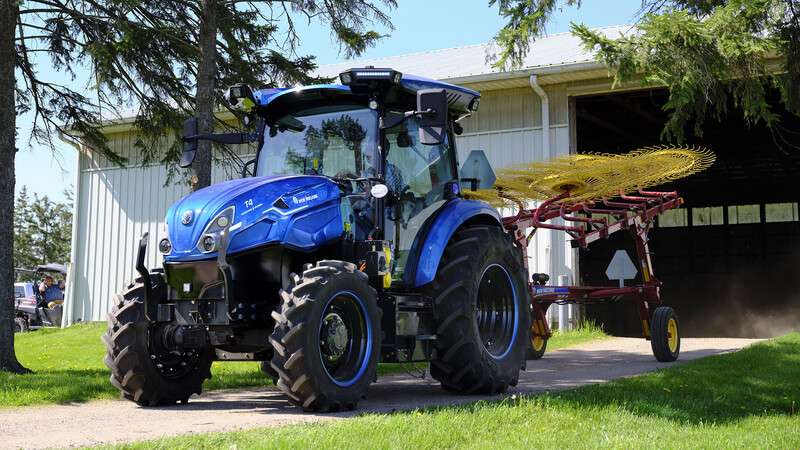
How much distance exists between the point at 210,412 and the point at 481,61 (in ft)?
50.8

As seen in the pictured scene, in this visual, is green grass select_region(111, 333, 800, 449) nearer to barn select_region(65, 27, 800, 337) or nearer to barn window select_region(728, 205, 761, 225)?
barn select_region(65, 27, 800, 337)

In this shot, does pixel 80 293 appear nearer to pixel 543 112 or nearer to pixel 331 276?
pixel 543 112

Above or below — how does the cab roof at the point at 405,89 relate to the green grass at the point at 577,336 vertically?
above

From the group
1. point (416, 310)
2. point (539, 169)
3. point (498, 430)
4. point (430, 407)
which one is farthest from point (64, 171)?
point (498, 430)

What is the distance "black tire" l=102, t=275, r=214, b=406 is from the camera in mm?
7230

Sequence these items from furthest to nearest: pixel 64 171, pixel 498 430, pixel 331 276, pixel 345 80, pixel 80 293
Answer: pixel 80 293, pixel 64 171, pixel 345 80, pixel 331 276, pixel 498 430

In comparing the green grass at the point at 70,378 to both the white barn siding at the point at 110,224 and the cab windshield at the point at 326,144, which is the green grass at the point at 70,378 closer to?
the cab windshield at the point at 326,144

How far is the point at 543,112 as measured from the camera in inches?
734

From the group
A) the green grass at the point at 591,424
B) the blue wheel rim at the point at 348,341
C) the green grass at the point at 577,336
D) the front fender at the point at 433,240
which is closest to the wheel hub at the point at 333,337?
the blue wheel rim at the point at 348,341

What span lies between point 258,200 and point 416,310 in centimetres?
180

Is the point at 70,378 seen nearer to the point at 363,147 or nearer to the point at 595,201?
the point at 363,147

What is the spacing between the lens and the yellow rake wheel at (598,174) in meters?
10.9

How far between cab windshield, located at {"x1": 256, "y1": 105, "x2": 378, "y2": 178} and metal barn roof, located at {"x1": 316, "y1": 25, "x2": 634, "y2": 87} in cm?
772

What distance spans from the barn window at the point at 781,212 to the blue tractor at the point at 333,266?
23.9 meters
